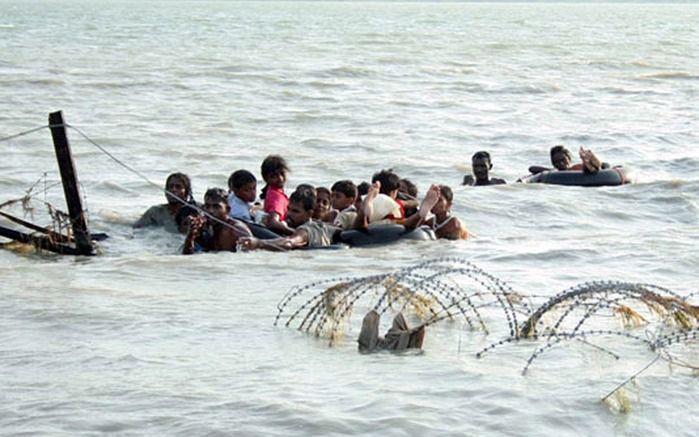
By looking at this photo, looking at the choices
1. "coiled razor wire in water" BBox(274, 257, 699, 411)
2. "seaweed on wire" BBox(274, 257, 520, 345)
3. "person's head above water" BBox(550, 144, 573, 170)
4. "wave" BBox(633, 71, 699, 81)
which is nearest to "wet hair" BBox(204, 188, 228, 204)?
"seaweed on wire" BBox(274, 257, 520, 345)

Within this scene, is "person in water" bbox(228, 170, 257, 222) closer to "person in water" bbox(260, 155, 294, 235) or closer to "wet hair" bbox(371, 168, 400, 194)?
"person in water" bbox(260, 155, 294, 235)

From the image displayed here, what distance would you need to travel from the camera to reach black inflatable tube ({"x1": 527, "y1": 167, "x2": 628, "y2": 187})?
19.1 metres

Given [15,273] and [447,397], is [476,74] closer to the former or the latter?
[15,273]

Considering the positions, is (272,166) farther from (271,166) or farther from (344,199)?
(344,199)

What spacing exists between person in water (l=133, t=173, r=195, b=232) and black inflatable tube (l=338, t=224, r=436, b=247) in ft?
5.46

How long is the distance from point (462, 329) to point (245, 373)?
1.87 metres

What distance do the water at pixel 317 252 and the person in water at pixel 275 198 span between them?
594mm

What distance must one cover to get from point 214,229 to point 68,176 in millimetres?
1604

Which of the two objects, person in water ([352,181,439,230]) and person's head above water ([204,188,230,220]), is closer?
person's head above water ([204,188,230,220])

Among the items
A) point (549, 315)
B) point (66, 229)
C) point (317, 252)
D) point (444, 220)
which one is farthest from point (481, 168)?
point (549, 315)

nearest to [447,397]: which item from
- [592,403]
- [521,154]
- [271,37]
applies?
[592,403]

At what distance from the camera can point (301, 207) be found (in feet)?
44.9

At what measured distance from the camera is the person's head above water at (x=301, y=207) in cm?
1369

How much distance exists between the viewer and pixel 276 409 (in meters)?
7.88
